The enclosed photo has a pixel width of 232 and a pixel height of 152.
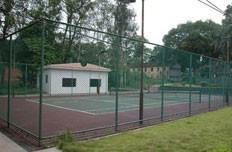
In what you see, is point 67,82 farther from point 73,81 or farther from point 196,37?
point 196,37

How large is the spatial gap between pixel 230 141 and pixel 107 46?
4.07 metres

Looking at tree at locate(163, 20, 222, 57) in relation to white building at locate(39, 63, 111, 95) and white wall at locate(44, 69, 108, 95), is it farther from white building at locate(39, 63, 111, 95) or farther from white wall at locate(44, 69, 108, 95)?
white wall at locate(44, 69, 108, 95)

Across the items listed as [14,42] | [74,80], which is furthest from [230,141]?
[74,80]

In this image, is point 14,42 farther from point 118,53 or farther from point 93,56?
point 118,53

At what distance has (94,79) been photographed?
1445 centimetres

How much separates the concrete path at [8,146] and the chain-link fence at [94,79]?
0.41 m

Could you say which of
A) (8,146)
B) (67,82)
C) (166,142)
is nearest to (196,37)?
(67,82)

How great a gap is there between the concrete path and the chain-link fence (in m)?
0.41

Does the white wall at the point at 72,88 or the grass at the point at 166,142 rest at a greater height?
the white wall at the point at 72,88

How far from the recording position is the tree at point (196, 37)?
148 feet

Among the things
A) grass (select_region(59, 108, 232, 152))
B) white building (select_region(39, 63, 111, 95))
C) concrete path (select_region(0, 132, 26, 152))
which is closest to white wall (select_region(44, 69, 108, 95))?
white building (select_region(39, 63, 111, 95))

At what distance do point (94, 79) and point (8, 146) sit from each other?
9931 millimetres

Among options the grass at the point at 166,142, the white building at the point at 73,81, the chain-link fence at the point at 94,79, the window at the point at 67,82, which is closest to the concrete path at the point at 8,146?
the chain-link fence at the point at 94,79

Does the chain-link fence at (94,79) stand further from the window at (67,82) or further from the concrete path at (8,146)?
the concrete path at (8,146)
